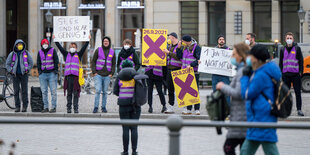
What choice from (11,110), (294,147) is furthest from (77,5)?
(294,147)

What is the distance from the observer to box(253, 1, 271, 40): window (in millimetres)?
37719

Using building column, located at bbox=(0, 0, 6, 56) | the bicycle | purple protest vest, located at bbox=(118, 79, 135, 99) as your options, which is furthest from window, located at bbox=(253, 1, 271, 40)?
purple protest vest, located at bbox=(118, 79, 135, 99)

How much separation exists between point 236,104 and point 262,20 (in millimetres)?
31736

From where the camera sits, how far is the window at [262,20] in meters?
37.7

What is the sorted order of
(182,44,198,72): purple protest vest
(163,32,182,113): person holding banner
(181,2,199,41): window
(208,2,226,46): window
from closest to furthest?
(182,44,198,72): purple protest vest < (163,32,182,113): person holding banner < (208,2,226,46): window < (181,2,199,41): window

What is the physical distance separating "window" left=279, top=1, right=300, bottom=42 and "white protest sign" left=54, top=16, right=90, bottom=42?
21.2 m

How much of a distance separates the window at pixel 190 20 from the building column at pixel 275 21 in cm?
472

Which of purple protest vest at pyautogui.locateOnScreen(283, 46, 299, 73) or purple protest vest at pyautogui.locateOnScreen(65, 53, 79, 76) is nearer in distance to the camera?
purple protest vest at pyautogui.locateOnScreen(283, 46, 299, 73)

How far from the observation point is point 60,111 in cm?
1633

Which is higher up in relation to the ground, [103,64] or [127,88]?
[103,64]

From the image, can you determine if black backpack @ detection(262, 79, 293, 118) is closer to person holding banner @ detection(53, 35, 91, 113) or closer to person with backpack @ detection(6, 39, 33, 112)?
person holding banner @ detection(53, 35, 91, 113)

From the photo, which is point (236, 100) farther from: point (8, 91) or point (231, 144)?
point (8, 91)

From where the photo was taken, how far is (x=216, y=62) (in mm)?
14562

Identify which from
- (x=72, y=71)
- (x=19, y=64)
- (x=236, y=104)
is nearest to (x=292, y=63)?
(x=72, y=71)
